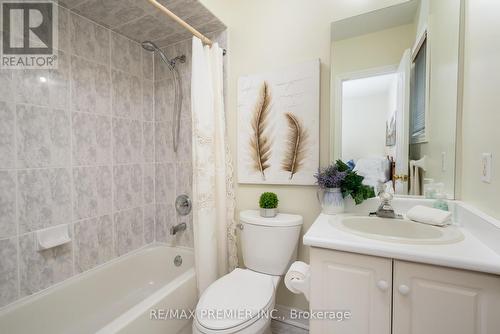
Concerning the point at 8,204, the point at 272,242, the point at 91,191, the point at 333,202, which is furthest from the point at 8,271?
the point at 333,202

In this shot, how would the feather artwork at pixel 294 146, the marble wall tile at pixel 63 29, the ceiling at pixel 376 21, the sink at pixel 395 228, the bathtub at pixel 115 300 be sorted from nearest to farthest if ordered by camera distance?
the sink at pixel 395 228
the bathtub at pixel 115 300
the ceiling at pixel 376 21
the marble wall tile at pixel 63 29
the feather artwork at pixel 294 146

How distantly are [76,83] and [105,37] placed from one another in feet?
1.39

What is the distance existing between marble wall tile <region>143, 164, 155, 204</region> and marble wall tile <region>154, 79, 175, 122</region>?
1.42 ft

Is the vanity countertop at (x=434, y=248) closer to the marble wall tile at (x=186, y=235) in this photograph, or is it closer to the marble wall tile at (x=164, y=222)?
the marble wall tile at (x=186, y=235)

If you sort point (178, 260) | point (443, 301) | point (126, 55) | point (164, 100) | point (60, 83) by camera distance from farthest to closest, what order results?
point (164, 100), point (178, 260), point (126, 55), point (60, 83), point (443, 301)

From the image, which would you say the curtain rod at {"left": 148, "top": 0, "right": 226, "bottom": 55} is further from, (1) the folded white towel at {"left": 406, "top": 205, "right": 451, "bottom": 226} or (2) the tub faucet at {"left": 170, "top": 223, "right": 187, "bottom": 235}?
(1) the folded white towel at {"left": 406, "top": 205, "right": 451, "bottom": 226}

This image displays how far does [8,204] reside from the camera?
115 cm

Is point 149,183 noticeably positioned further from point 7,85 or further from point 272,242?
point 272,242

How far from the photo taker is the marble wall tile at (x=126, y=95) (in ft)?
5.45

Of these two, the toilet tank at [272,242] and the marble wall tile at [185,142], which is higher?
the marble wall tile at [185,142]

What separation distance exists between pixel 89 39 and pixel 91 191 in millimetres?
1016

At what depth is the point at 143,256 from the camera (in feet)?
5.97

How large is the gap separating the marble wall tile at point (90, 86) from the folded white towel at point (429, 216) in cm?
200

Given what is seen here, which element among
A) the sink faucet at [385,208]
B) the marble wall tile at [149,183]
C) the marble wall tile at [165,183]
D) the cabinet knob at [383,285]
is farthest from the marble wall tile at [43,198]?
the sink faucet at [385,208]
